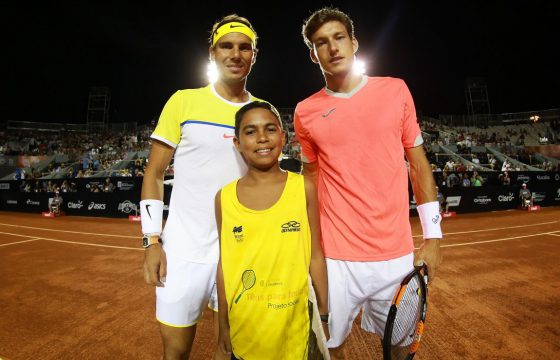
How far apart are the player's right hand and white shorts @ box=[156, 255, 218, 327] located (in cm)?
5

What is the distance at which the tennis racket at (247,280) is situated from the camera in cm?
183

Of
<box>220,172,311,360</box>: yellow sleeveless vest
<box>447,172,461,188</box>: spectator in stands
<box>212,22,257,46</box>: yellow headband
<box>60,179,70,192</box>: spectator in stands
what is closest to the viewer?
<box>220,172,311,360</box>: yellow sleeveless vest

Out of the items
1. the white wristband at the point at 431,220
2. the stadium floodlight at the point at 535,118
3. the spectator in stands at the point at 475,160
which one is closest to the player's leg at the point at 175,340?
the white wristband at the point at 431,220

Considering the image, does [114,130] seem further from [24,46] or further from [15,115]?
[15,115]

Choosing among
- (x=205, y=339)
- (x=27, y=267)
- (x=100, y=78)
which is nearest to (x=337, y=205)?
(x=205, y=339)

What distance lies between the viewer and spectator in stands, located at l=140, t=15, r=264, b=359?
7.09 ft

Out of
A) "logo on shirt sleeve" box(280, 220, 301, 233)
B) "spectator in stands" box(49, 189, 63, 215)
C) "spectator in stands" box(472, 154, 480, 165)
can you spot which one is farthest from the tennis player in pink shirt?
"spectator in stands" box(472, 154, 480, 165)

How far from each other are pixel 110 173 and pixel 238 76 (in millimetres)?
20867

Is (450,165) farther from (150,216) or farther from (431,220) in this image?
(150,216)

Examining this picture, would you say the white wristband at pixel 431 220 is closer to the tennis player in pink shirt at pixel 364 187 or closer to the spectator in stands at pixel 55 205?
the tennis player in pink shirt at pixel 364 187

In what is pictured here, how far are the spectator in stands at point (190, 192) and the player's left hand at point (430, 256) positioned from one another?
140 centimetres

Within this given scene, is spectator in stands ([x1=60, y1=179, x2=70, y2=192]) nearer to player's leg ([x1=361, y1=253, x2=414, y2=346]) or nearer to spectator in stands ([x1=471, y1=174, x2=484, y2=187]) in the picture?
player's leg ([x1=361, y1=253, x2=414, y2=346])

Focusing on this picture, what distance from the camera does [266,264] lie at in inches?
71.8

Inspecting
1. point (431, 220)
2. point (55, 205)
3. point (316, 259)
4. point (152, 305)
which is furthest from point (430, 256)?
point (55, 205)
